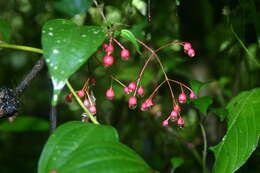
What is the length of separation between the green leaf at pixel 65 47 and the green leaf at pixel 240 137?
0.50 m

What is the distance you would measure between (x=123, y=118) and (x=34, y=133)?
1.46 m

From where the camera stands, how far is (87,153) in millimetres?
805

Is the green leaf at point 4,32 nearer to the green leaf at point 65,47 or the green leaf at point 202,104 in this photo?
the green leaf at point 65,47

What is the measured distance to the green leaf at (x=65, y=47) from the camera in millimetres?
Result: 789

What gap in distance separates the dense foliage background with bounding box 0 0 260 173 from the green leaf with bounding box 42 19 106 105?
532mm

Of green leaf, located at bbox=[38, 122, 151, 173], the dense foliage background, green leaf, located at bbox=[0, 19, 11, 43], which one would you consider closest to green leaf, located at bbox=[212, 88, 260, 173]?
the dense foliage background

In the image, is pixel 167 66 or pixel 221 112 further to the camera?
pixel 167 66

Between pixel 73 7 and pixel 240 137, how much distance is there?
67 centimetres

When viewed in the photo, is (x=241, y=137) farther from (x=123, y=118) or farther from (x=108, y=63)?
(x=123, y=118)

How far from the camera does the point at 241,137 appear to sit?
1.16 metres

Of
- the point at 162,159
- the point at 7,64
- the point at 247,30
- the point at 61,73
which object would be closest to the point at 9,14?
the point at 7,64

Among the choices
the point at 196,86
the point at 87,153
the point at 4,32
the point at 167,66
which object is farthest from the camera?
the point at 167,66

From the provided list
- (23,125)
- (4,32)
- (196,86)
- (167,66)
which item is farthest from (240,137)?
(23,125)

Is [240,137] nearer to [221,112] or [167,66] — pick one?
[221,112]
